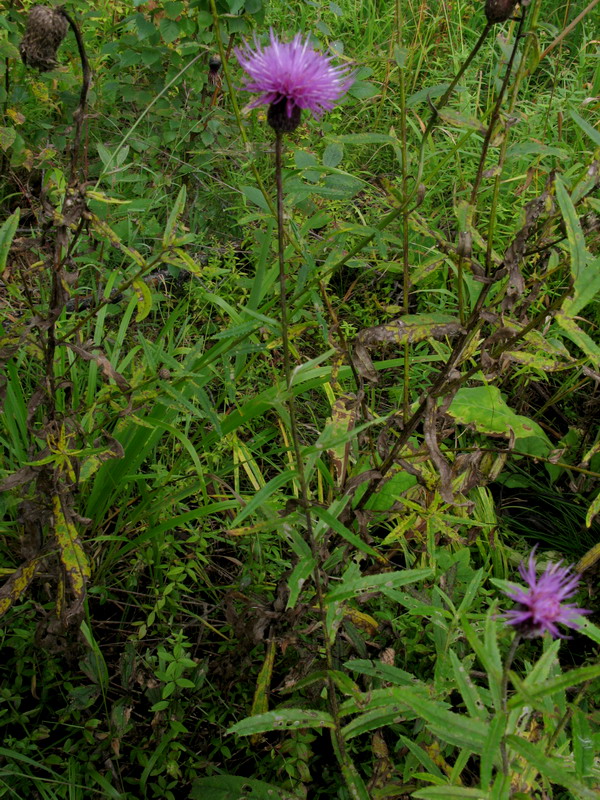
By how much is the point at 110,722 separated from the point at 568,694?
3.05 feet

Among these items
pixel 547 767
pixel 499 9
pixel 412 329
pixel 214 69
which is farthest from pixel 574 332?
pixel 214 69

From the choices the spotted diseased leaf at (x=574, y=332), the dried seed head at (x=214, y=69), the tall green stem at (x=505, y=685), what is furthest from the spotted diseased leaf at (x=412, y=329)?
the dried seed head at (x=214, y=69)

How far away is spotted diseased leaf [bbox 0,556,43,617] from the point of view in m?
1.27

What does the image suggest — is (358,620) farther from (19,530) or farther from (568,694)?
(19,530)

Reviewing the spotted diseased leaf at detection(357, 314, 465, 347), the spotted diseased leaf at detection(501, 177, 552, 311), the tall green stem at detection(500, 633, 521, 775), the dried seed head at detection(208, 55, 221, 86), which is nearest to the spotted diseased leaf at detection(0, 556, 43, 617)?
the spotted diseased leaf at detection(357, 314, 465, 347)

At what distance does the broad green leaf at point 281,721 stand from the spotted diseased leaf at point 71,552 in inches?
14.7

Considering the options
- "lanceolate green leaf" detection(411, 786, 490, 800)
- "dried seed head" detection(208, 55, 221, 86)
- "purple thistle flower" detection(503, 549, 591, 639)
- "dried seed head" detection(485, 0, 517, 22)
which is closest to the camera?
"purple thistle flower" detection(503, 549, 591, 639)

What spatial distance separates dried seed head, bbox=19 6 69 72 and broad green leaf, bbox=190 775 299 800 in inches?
Answer: 49.0

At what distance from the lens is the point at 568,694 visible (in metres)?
1.54

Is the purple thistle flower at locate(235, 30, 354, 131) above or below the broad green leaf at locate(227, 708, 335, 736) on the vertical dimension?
above

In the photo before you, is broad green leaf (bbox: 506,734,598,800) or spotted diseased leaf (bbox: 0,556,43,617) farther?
spotted diseased leaf (bbox: 0,556,43,617)

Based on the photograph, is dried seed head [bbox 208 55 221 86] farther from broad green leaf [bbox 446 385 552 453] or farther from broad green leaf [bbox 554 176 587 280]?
broad green leaf [bbox 554 176 587 280]

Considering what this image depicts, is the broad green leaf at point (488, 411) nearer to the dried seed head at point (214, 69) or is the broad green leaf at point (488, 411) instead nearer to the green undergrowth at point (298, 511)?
the green undergrowth at point (298, 511)

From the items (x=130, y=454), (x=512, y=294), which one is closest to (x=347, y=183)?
(x=512, y=294)
